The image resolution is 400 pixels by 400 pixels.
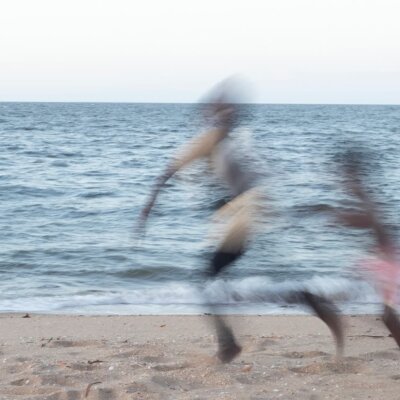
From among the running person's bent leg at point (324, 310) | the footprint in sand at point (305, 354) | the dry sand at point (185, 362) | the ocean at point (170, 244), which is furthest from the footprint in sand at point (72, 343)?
the running person's bent leg at point (324, 310)

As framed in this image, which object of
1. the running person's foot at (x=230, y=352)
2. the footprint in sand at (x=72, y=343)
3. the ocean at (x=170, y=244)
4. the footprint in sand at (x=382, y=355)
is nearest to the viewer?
the running person's foot at (x=230, y=352)

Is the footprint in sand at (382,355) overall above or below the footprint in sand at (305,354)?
above

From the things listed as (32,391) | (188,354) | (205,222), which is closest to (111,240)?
(205,222)

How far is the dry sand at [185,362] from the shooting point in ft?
18.2

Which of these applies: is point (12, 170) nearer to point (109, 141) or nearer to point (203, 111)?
point (109, 141)

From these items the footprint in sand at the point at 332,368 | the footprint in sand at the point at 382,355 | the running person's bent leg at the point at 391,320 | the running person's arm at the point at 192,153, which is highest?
the running person's arm at the point at 192,153

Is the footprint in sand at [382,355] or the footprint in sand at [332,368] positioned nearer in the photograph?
the footprint in sand at [332,368]

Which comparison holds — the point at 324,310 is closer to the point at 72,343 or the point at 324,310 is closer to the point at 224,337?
the point at 224,337

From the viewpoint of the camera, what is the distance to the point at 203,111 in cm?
560

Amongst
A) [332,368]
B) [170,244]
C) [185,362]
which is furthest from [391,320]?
[170,244]

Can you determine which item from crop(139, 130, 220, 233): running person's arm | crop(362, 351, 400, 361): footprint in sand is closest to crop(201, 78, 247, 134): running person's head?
crop(139, 130, 220, 233): running person's arm

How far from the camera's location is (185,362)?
625 cm

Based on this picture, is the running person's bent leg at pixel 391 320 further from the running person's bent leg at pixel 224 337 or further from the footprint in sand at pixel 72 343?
the footprint in sand at pixel 72 343

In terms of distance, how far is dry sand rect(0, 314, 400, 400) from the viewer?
5535 mm
